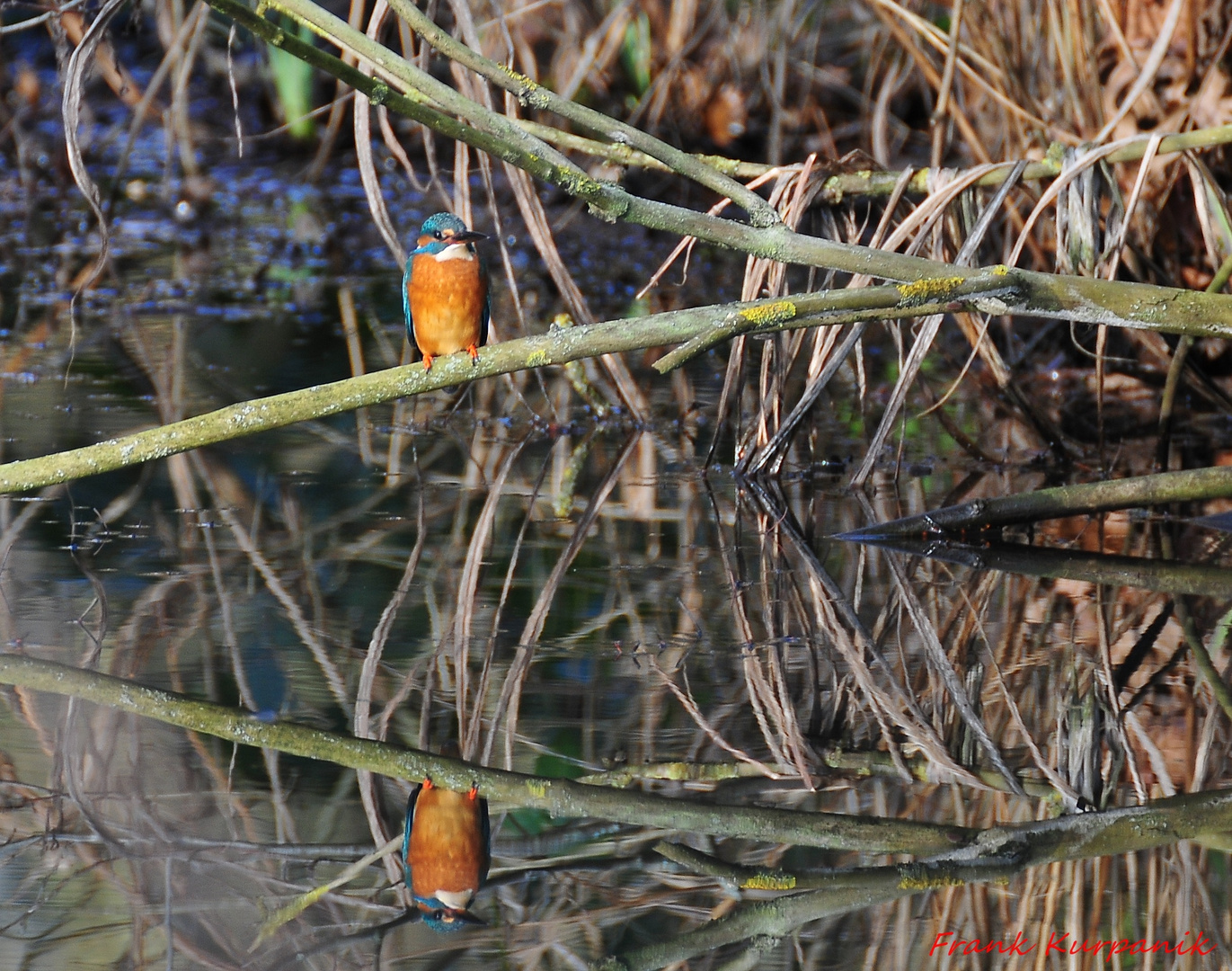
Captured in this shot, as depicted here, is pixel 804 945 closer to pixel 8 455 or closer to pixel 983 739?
pixel 983 739

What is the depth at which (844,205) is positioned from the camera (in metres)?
4.07

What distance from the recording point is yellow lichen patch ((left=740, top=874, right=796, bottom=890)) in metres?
1.95

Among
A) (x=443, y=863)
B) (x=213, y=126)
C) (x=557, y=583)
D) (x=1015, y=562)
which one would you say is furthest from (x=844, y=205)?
(x=213, y=126)

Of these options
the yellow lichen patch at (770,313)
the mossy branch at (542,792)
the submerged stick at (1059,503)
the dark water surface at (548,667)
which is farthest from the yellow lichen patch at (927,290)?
the mossy branch at (542,792)

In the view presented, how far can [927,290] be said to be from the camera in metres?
2.73

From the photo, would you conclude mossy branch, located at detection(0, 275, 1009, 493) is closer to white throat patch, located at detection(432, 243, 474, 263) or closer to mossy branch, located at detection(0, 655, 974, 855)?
mossy branch, located at detection(0, 655, 974, 855)

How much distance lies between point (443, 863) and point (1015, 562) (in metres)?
1.81

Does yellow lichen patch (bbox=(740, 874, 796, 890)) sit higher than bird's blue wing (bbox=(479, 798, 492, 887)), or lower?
lower

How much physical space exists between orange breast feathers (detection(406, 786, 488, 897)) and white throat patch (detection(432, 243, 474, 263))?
1631 millimetres

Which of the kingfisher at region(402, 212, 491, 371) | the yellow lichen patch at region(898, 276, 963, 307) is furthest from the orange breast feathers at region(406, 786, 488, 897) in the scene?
the kingfisher at region(402, 212, 491, 371)

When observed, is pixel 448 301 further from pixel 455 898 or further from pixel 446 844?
pixel 455 898

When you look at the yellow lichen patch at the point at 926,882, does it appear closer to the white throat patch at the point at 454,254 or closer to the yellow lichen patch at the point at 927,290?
the yellow lichen patch at the point at 927,290

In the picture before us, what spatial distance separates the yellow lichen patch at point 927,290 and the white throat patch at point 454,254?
1160 millimetres

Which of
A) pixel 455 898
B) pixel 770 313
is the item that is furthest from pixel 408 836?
pixel 770 313
